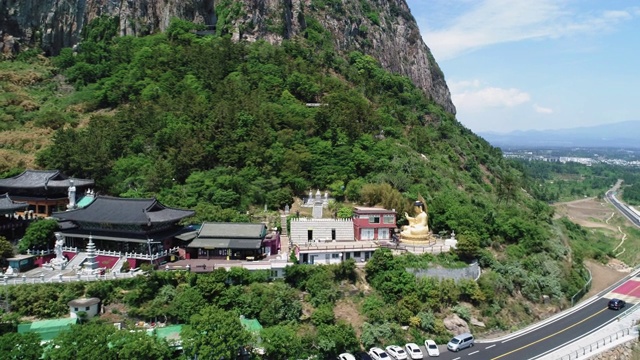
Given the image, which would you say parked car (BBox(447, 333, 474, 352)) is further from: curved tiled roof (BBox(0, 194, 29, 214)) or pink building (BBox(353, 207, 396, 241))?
curved tiled roof (BBox(0, 194, 29, 214))

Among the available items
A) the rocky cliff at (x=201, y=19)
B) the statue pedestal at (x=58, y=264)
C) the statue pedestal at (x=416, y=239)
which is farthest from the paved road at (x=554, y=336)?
the rocky cliff at (x=201, y=19)

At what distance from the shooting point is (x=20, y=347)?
21625 mm

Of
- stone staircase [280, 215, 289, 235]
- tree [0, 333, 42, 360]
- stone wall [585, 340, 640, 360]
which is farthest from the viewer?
stone staircase [280, 215, 289, 235]

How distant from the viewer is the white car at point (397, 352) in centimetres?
2789

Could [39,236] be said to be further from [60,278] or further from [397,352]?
[397,352]

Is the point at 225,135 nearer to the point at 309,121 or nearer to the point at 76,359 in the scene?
the point at 309,121

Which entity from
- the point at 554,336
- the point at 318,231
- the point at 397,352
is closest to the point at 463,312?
the point at 554,336

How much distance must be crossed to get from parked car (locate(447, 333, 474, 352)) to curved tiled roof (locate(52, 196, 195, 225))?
19264 millimetres

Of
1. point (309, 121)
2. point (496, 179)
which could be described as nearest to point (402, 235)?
point (309, 121)

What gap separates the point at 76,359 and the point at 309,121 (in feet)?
114

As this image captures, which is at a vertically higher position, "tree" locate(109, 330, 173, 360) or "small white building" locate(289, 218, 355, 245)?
"small white building" locate(289, 218, 355, 245)

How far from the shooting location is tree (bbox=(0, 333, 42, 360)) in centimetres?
2118

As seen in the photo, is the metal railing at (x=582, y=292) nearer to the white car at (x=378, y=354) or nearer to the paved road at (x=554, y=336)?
the paved road at (x=554, y=336)

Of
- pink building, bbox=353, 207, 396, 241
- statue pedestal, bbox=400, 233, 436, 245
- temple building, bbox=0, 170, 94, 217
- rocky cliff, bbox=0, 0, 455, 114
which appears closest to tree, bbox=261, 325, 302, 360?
pink building, bbox=353, 207, 396, 241
